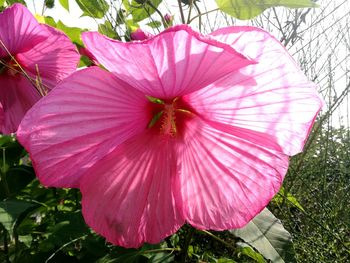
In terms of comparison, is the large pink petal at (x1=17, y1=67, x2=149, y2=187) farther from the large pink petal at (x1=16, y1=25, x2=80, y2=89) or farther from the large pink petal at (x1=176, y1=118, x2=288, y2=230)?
the large pink petal at (x1=16, y1=25, x2=80, y2=89)

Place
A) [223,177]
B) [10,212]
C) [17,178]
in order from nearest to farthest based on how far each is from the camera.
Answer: [223,177] → [10,212] → [17,178]

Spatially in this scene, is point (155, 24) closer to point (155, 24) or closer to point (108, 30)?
point (155, 24)

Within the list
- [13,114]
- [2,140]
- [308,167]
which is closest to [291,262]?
[13,114]

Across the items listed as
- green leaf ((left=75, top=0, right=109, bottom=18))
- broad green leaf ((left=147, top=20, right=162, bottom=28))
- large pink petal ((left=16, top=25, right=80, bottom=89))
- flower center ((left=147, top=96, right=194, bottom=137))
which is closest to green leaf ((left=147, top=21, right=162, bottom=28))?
broad green leaf ((left=147, top=20, right=162, bottom=28))

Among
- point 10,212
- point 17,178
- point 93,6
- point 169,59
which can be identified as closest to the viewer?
point 169,59

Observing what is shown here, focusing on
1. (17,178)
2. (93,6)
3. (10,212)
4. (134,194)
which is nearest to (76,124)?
(134,194)

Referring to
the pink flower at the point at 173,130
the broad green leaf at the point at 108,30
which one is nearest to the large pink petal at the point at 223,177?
the pink flower at the point at 173,130
